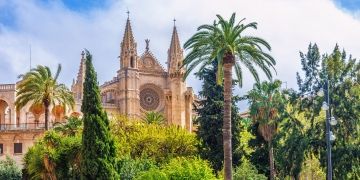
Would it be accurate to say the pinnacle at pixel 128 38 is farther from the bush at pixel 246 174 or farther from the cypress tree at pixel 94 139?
the cypress tree at pixel 94 139

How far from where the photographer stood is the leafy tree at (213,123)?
4822 cm

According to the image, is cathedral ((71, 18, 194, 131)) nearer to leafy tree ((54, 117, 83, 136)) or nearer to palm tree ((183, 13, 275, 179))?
leafy tree ((54, 117, 83, 136))

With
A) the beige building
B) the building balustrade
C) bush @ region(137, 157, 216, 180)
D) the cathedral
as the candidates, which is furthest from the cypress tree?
the cathedral

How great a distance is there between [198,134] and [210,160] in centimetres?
270

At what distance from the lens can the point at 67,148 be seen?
42.1m

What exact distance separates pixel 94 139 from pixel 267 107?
47.4 ft

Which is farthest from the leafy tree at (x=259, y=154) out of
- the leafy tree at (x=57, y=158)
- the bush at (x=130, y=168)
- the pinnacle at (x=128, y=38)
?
the pinnacle at (x=128, y=38)

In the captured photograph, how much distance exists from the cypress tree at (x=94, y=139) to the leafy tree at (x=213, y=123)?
1031 centimetres

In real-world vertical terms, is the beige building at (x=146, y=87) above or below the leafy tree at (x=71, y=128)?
above

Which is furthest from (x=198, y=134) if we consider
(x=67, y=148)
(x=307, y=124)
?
(x=67, y=148)

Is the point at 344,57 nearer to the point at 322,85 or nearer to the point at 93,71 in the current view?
the point at 322,85

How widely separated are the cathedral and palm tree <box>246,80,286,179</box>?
37632mm

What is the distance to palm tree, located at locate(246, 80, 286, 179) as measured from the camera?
47375 millimetres

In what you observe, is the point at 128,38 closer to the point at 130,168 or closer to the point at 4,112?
the point at 4,112
